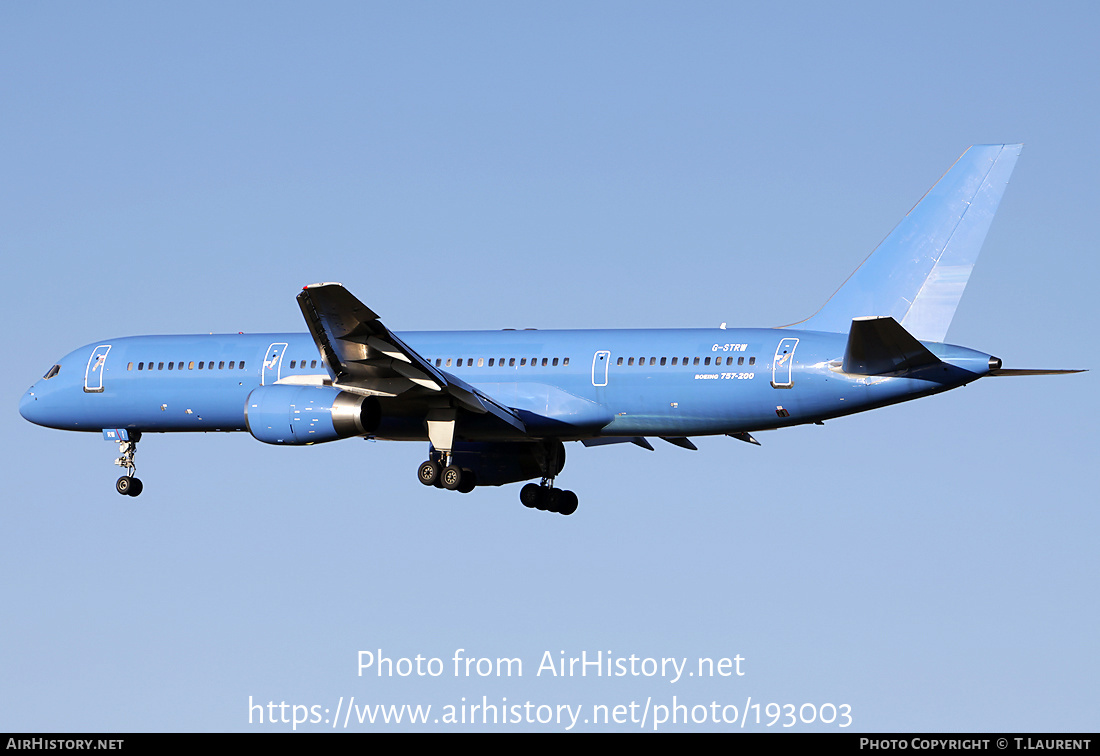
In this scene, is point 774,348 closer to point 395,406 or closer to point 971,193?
point 971,193

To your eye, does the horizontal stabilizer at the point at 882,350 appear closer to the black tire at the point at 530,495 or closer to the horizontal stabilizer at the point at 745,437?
the horizontal stabilizer at the point at 745,437

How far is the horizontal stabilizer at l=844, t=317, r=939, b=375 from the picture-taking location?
1257 inches

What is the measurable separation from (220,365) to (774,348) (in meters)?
14.2

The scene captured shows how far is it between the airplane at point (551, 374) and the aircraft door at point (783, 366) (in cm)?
4

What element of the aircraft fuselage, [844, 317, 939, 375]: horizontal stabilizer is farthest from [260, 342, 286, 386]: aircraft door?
[844, 317, 939, 375]: horizontal stabilizer

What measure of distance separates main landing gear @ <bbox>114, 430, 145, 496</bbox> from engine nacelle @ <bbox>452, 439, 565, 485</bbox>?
8330mm

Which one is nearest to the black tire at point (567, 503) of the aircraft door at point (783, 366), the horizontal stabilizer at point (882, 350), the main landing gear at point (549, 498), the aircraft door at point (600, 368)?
the main landing gear at point (549, 498)

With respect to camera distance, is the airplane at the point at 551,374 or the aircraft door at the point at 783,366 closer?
the airplane at the point at 551,374

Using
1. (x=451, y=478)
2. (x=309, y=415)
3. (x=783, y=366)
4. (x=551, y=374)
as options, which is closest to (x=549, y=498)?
(x=451, y=478)

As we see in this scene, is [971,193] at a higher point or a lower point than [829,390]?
higher

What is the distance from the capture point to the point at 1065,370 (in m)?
33.6

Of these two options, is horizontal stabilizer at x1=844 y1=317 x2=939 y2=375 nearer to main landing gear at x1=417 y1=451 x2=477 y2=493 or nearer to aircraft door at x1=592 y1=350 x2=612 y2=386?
aircraft door at x1=592 y1=350 x2=612 y2=386

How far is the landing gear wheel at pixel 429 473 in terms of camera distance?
127 feet
